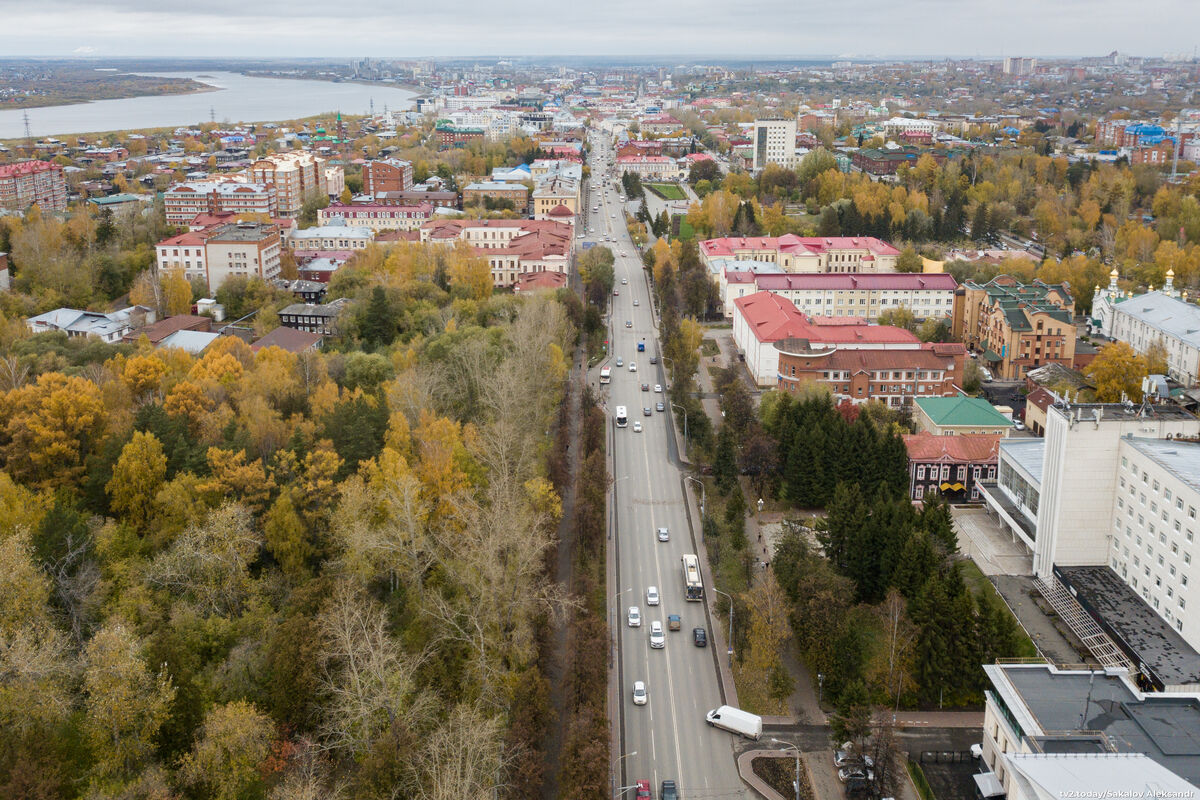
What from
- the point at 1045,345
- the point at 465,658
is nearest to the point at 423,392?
the point at 465,658

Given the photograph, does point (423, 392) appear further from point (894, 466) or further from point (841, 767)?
point (841, 767)

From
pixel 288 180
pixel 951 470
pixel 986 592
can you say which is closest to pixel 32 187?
pixel 288 180

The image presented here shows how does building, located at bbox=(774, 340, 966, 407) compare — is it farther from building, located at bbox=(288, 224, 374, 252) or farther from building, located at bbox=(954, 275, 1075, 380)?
building, located at bbox=(288, 224, 374, 252)

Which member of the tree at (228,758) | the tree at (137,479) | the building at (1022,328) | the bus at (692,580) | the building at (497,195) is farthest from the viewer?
the building at (497,195)

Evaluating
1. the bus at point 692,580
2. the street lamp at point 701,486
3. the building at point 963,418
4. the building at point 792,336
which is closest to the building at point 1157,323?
the building at point 792,336

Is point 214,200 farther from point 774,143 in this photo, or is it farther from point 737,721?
point 737,721

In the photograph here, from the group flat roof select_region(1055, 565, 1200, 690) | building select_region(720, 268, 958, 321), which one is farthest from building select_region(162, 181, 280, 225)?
flat roof select_region(1055, 565, 1200, 690)

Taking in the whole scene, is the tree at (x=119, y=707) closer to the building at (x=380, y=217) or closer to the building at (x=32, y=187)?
the building at (x=380, y=217)
